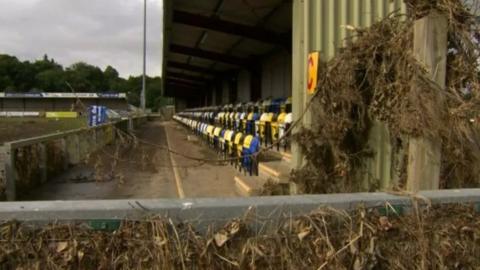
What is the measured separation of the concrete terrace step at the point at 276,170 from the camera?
24.9 feet

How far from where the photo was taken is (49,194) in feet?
34.1

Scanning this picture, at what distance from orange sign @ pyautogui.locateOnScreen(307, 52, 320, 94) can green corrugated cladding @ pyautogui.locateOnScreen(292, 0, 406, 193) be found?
0.20m

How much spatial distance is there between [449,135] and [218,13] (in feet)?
39.7

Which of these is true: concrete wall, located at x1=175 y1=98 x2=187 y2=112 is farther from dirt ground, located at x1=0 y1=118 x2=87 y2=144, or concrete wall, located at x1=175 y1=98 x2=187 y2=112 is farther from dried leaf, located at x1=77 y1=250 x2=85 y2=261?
dried leaf, located at x1=77 y1=250 x2=85 y2=261

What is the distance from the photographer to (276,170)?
834 centimetres

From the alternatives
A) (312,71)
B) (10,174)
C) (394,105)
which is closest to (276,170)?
(312,71)

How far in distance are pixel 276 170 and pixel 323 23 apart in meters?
2.26

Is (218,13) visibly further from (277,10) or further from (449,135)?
(449,135)

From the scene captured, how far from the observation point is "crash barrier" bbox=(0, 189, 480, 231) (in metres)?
3.27

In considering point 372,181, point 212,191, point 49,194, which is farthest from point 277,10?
point 372,181

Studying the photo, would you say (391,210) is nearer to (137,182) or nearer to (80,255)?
(80,255)

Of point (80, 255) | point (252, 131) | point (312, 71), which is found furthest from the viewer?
point (252, 131)

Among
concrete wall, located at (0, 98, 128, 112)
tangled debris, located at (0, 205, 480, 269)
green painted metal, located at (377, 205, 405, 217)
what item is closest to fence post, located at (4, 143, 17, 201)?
tangled debris, located at (0, 205, 480, 269)

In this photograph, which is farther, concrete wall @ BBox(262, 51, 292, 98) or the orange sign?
concrete wall @ BBox(262, 51, 292, 98)
